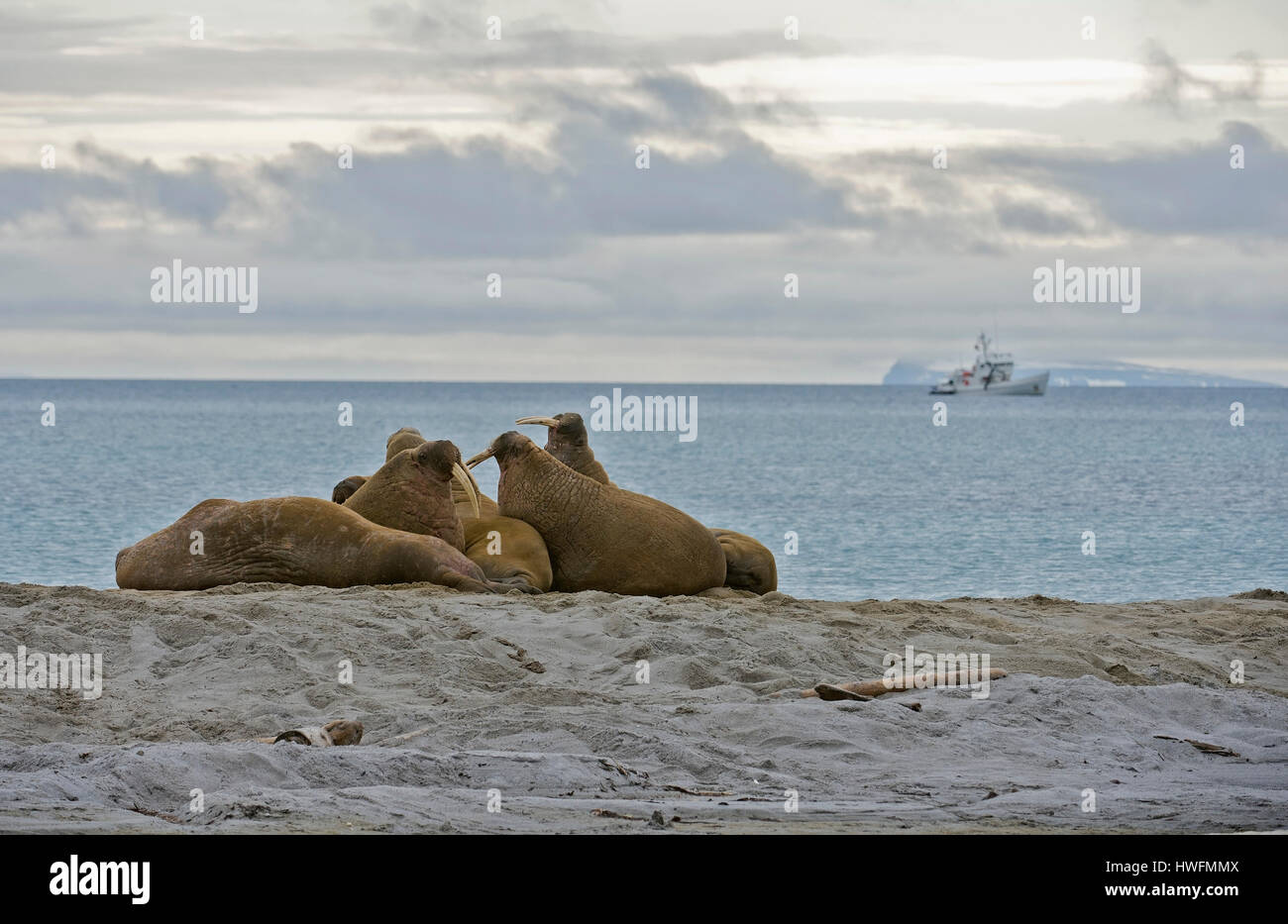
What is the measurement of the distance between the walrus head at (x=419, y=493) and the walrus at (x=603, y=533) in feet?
1.65

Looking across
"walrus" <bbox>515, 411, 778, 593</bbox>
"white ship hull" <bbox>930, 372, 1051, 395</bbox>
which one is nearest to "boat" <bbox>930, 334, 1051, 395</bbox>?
"white ship hull" <bbox>930, 372, 1051, 395</bbox>

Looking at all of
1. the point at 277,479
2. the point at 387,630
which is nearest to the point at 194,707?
the point at 387,630

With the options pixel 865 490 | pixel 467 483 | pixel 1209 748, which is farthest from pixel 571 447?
pixel 865 490

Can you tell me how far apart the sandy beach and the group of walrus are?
532mm

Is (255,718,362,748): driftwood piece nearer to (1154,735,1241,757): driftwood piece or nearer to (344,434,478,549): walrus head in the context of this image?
(1154,735,1241,757): driftwood piece

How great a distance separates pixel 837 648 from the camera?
8.48 meters

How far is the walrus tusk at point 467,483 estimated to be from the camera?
11.3m

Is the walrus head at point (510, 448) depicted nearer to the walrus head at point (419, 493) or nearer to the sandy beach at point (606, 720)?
the walrus head at point (419, 493)

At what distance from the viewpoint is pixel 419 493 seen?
1114cm

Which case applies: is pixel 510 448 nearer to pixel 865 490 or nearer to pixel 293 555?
pixel 293 555

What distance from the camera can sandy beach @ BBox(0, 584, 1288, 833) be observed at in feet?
16.7

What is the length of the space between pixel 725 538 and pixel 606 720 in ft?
19.5
